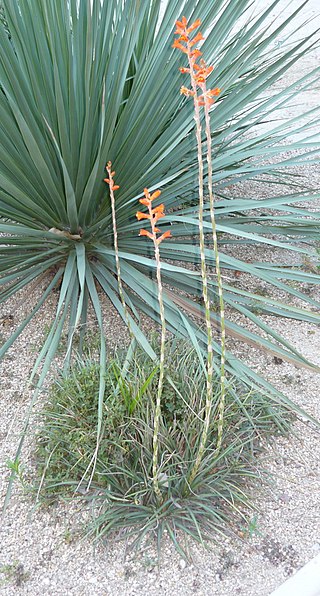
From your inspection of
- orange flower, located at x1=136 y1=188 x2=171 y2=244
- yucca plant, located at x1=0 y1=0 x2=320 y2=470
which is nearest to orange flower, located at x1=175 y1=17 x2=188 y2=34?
orange flower, located at x1=136 y1=188 x2=171 y2=244

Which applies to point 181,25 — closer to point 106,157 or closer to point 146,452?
point 106,157

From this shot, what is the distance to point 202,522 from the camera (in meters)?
2.21

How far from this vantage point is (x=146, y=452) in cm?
227

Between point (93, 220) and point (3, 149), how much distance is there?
0.53 meters

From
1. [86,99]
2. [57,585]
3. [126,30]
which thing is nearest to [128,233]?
[86,99]

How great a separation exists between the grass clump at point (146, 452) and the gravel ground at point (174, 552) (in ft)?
0.22

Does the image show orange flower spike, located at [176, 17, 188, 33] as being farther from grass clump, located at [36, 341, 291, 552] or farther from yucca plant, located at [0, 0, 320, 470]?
grass clump, located at [36, 341, 291, 552]

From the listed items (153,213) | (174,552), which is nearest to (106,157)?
(153,213)

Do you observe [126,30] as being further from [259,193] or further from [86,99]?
[259,193]

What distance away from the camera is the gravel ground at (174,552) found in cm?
205

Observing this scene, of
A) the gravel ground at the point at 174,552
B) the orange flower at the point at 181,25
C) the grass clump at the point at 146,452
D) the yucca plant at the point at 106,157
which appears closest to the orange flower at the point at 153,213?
the orange flower at the point at 181,25

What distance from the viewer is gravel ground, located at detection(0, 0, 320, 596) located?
2.05 m

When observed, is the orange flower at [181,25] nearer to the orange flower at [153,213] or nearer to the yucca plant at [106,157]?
the orange flower at [153,213]

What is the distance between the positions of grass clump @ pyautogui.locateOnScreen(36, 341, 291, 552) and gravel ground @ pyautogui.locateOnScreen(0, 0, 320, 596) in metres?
0.07
